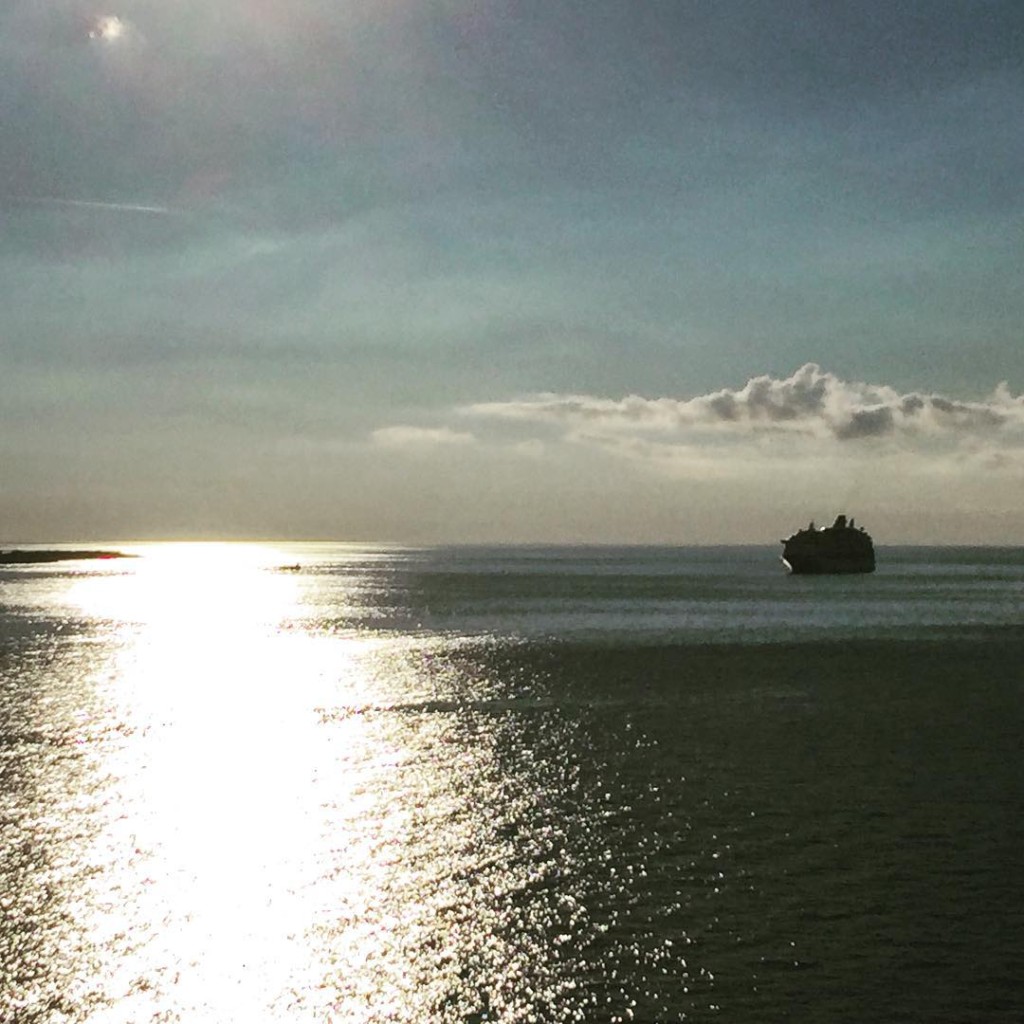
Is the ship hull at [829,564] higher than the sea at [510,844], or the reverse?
the ship hull at [829,564]

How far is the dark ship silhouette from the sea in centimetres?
12540

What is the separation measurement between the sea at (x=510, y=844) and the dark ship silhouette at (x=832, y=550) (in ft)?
411

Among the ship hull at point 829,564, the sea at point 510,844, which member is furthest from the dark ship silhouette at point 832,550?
the sea at point 510,844

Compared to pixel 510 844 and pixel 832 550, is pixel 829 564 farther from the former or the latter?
pixel 510 844

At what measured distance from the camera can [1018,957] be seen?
15930mm

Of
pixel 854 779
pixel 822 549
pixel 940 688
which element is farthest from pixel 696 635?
pixel 822 549

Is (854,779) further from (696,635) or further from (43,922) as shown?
(696,635)

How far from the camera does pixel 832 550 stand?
582ft

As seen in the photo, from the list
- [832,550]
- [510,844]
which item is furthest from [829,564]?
[510,844]

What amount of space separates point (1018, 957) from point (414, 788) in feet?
48.9

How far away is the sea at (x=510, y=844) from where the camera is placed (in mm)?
14891

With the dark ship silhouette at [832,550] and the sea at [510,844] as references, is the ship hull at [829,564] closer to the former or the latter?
the dark ship silhouette at [832,550]

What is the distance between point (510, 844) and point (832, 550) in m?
163

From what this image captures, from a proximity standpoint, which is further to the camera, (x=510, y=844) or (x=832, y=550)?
(x=832, y=550)
